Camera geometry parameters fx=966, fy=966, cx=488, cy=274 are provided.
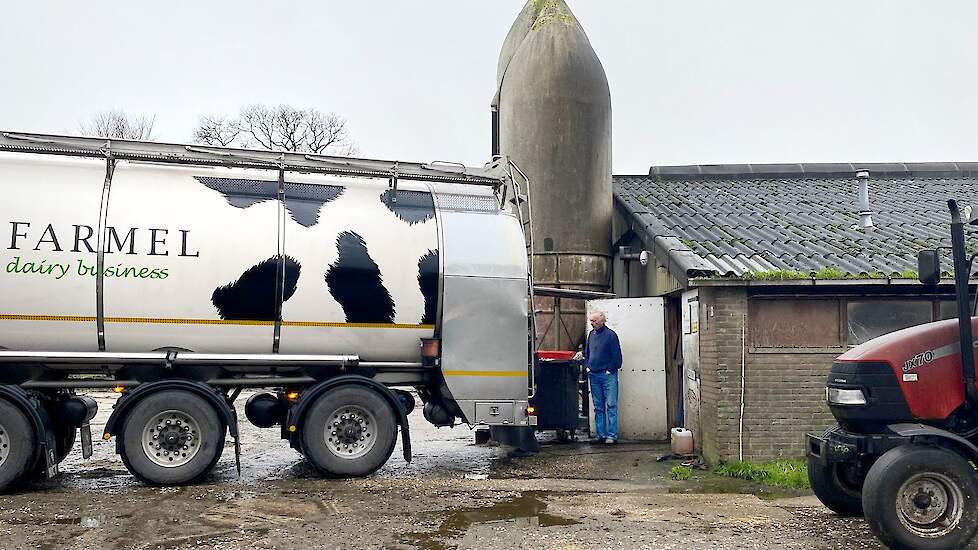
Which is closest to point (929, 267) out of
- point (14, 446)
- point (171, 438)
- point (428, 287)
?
point (428, 287)

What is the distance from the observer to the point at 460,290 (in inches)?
445

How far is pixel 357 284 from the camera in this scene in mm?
10969

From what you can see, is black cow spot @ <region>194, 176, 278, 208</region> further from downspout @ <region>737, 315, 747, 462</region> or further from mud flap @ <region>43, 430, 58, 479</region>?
downspout @ <region>737, 315, 747, 462</region>

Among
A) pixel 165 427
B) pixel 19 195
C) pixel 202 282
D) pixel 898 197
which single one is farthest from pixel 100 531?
pixel 898 197

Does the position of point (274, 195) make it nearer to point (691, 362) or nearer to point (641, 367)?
point (691, 362)

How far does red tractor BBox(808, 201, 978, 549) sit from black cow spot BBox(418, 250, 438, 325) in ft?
15.5

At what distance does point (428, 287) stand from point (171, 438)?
3.26 m

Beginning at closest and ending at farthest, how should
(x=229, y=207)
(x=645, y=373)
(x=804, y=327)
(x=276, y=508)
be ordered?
(x=276, y=508) < (x=229, y=207) < (x=804, y=327) < (x=645, y=373)

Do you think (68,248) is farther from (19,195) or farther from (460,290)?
(460,290)

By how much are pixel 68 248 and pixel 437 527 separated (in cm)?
498

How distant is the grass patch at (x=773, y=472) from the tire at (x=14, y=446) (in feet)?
24.9

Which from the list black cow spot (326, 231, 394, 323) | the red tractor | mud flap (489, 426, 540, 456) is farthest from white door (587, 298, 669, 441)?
the red tractor

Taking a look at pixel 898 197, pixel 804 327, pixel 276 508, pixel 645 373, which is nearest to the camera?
pixel 276 508

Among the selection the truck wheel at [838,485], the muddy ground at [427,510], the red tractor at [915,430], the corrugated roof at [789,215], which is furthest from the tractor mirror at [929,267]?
the corrugated roof at [789,215]
